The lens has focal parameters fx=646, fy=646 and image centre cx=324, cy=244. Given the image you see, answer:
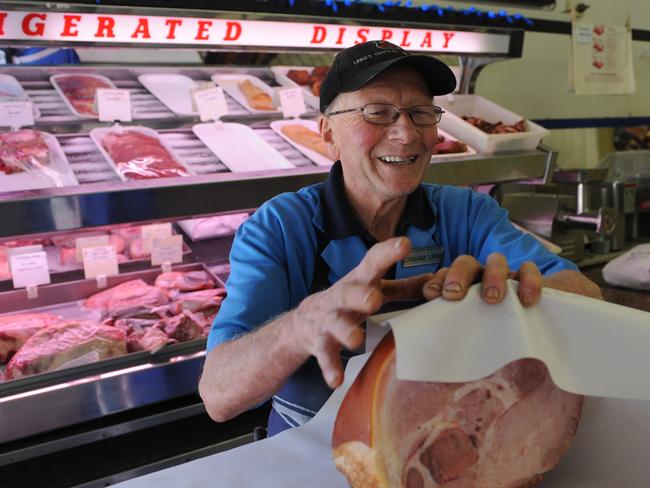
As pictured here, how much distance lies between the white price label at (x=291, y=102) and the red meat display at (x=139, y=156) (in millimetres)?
686

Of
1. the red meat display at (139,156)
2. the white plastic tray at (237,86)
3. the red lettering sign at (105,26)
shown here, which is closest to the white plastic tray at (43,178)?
the red meat display at (139,156)

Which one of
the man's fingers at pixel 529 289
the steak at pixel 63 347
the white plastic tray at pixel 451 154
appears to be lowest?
the steak at pixel 63 347

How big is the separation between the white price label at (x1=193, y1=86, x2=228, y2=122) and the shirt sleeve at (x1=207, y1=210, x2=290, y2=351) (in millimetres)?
1356

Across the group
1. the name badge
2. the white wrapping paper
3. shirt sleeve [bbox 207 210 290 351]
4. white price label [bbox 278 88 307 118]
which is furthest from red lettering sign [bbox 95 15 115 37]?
the white wrapping paper

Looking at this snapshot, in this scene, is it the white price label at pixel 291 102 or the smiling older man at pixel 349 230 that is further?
the white price label at pixel 291 102

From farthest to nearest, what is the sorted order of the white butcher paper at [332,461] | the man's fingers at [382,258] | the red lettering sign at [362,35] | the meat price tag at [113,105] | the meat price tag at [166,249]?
the red lettering sign at [362,35] → the meat price tag at [166,249] → the meat price tag at [113,105] → the white butcher paper at [332,461] → the man's fingers at [382,258]

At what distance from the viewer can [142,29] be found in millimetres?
2406

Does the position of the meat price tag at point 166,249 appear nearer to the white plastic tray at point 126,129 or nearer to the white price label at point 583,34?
the white plastic tray at point 126,129

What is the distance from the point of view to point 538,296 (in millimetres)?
1021

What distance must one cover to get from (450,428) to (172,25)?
77.9 inches

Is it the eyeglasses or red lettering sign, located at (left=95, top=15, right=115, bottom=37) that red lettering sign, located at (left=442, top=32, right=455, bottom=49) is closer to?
red lettering sign, located at (left=95, top=15, right=115, bottom=37)

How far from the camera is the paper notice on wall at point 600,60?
4.43 metres

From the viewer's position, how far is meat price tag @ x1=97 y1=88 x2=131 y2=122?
8.77ft

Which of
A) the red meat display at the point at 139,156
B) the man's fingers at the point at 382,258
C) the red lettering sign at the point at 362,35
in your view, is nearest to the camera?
the man's fingers at the point at 382,258
